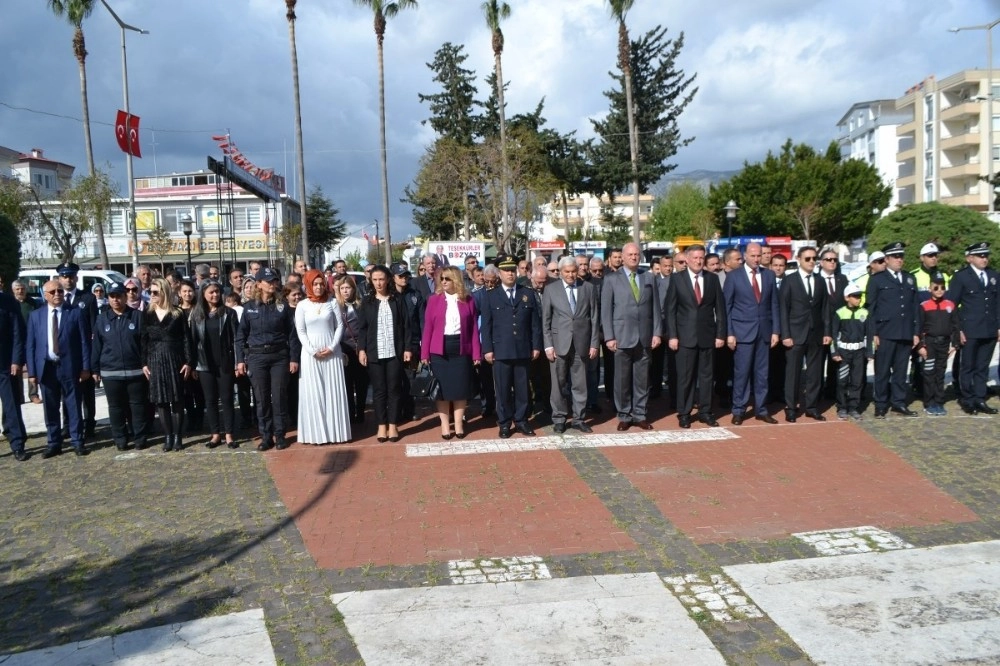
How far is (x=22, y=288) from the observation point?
34.6 feet

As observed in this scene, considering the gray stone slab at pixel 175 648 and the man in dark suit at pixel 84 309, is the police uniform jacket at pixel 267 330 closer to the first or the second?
the man in dark suit at pixel 84 309

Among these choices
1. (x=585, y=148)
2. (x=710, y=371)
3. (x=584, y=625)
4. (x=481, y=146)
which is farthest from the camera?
(x=585, y=148)

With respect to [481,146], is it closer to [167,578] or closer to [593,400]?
[593,400]

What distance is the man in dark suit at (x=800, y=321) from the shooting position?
9219mm

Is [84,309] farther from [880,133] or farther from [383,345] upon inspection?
[880,133]

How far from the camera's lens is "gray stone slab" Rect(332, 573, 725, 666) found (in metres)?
4.21

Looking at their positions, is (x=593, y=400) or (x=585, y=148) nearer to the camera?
(x=593, y=400)

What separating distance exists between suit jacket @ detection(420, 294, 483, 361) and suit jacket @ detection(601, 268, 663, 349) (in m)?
1.50

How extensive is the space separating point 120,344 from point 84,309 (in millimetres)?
946

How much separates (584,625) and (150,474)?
5086 millimetres

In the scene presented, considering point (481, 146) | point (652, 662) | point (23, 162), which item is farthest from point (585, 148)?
point (23, 162)

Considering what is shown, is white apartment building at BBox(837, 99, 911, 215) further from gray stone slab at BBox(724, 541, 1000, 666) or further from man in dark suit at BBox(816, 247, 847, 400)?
gray stone slab at BBox(724, 541, 1000, 666)

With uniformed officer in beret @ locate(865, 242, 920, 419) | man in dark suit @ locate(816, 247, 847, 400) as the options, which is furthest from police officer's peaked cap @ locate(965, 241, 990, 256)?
man in dark suit @ locate(816, 247, 847, 400)

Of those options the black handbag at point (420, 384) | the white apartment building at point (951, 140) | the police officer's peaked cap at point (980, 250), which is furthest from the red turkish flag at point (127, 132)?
the white apartment building at point (951, 140)
